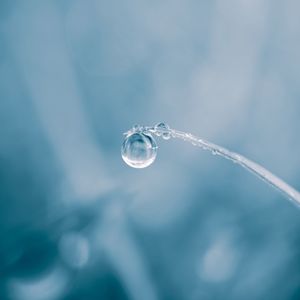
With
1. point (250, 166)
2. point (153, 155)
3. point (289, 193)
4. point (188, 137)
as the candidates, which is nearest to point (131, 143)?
point (153, 155)

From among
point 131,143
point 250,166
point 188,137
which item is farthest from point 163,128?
point 250,166

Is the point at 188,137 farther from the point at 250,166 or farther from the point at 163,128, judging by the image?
the point at 163,128

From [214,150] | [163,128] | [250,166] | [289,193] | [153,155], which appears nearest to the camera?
[289,193]

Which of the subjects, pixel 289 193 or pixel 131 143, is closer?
pixel 289 193

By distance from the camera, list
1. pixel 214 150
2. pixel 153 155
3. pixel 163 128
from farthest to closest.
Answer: pixel 153 155, pixel 163 128, pixel 214 150

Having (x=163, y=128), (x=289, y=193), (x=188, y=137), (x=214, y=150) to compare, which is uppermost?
(x=163, y=128)

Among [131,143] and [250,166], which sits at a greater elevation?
[131,143]

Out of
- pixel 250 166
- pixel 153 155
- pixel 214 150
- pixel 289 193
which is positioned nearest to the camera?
pixel 289 193

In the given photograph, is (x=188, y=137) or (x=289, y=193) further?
(x=188, y=137)

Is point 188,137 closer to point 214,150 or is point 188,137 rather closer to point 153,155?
point 214,150
